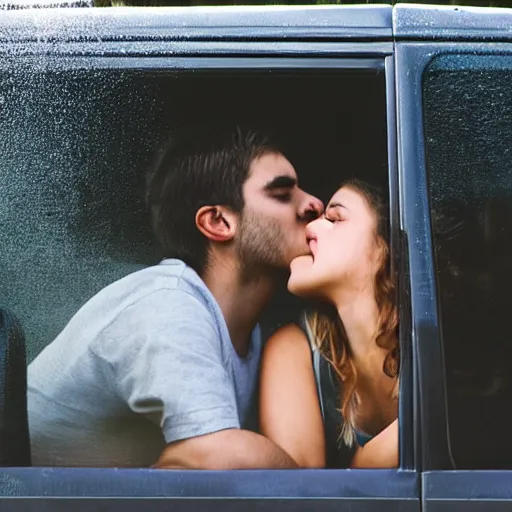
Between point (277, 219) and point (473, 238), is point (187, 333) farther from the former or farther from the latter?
point (473, 238)

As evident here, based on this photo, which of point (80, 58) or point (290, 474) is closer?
point (290, 474)

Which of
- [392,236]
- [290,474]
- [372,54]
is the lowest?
[290,474]

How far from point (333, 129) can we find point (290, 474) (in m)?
0.72

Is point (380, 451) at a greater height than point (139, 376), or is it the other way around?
point (139, 376)

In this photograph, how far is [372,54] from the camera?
172 centimetres

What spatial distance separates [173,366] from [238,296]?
200mm

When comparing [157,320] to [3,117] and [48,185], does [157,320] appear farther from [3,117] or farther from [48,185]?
[3,117]

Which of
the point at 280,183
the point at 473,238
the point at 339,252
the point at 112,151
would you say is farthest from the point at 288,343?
the point at 112,151

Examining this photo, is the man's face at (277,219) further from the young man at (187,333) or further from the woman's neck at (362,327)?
the woman's neck at (362,327)

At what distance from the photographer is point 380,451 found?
1.64m

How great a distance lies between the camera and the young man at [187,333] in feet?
5.40

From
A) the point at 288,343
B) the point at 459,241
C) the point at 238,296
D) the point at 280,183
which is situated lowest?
the point at 288,343

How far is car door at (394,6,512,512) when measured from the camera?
161 cm

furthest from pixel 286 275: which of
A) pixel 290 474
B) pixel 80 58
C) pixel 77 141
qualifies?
pixel 80 58
